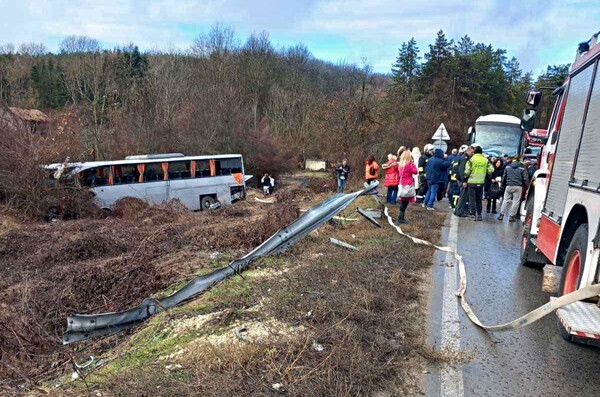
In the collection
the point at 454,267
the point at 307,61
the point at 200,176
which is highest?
the point at 307,61

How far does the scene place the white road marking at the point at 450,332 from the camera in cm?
343

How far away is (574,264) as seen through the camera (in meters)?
4.46

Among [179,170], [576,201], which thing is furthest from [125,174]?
[576,201]

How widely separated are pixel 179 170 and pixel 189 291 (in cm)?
1684

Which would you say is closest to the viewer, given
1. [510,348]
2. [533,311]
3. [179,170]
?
[533,311]

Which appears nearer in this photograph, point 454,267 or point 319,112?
point 454,267

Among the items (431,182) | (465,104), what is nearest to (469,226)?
(431,182)

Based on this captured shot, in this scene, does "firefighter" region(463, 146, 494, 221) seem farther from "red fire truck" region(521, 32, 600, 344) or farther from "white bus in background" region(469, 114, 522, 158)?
"white bus in background" region(469, 114, 522, 158)

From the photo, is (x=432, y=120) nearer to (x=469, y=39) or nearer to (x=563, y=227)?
(x=469, y=39)

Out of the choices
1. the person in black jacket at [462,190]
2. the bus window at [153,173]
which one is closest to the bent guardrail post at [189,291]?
the person in black jacket at [462,190]

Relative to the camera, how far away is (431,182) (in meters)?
12.2

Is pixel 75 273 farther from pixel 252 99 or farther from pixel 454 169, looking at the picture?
pixel 252 99

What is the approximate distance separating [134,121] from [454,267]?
3026 cm

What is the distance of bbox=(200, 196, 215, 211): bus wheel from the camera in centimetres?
2222
